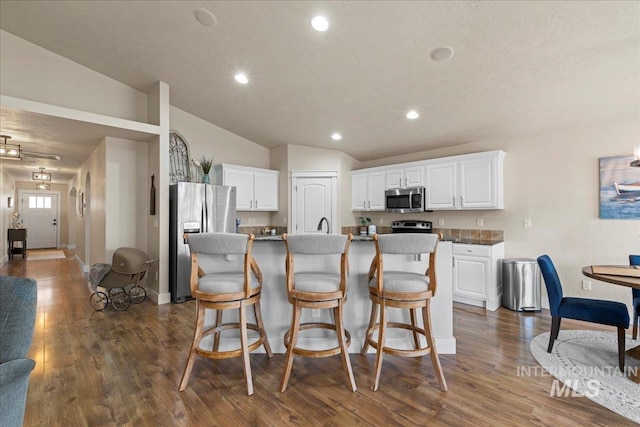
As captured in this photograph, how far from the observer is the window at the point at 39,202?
1052 centimetres

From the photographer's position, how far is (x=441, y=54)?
116 inches

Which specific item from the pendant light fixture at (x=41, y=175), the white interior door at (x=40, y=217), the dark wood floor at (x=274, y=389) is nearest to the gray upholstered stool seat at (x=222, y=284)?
the dark wood floor at (x=274, y=389)

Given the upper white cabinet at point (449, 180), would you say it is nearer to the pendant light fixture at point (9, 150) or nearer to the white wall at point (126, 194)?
the white wall at point (126, 194)

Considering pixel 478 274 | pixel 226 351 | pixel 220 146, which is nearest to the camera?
pixel 226 351

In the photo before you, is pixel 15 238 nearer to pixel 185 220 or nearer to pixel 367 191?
pixel 185 220

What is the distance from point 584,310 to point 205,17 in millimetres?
4344

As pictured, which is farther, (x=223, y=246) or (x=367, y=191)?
(x=367, y=191)

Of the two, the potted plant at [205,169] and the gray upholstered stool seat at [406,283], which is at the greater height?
the potted plant at [205,169]

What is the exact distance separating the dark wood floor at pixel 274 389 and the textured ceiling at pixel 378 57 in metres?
2.63

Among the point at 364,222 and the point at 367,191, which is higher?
the point at 367,191

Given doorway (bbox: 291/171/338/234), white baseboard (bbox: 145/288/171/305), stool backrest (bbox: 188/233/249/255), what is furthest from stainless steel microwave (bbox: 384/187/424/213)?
white baseboard (bbox: 145/288/171/305)

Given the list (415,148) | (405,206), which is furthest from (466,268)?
(415,148)

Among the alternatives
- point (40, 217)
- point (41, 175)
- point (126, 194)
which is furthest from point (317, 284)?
point (40, 217)

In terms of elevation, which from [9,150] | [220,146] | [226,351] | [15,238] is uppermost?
[220,146]
